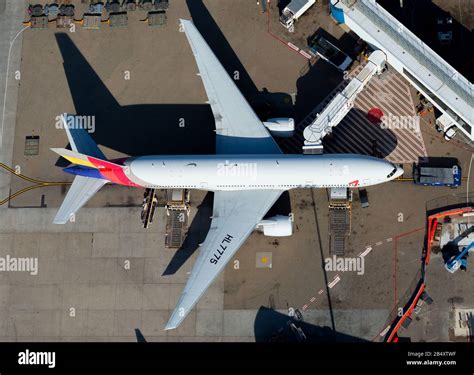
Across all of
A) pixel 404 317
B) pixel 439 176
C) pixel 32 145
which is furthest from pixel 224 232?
pixel 32 145

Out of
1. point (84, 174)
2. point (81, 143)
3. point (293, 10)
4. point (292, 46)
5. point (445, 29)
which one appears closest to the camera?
point (84, 174)

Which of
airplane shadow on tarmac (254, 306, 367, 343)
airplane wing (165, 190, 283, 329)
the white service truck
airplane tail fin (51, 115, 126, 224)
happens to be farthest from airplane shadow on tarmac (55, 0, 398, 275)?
airplane shadow on tarmac (254, 306, 367, 343)

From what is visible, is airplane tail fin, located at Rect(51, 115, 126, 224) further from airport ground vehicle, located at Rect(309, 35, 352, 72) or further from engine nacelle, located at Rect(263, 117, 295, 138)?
airport ground vehicle, located at Rect(309, 35, 352, 72)

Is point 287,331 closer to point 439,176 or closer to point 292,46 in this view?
point 439,176

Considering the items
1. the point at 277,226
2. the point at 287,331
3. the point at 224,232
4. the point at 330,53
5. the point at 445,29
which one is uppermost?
the point at 445,29

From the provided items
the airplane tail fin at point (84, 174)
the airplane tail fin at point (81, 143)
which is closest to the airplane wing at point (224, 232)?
the airplane tail fin at point (84, 174)

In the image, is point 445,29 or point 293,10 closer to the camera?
point 445,29
